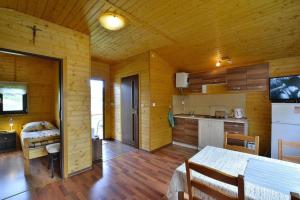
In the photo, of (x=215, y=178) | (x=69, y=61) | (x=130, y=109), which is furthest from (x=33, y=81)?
(x=215, y=178)

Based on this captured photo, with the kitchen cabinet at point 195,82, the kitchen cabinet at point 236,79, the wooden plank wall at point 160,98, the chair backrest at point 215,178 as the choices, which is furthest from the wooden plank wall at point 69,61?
the kitchen cabinet at point 236,79

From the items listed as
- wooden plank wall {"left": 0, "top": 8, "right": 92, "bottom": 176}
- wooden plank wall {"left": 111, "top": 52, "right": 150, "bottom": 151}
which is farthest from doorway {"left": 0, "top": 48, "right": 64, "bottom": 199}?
wooden plank wall {"left": 111, "top": 52, "right": 150, "bottom": 151}

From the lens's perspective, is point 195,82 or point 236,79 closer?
point 236,79

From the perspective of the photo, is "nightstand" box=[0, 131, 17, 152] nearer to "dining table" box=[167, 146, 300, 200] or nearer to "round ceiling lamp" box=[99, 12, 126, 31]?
"round ceiling lamp" box=[99, 12, 126, 31]

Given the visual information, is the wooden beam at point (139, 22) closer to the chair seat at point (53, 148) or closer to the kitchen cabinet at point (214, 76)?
the kitchen cabinet at point (214, 76)

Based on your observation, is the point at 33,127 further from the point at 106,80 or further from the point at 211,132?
the point at 211,132

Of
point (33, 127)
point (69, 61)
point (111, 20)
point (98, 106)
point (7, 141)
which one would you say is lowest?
point (7, 141)

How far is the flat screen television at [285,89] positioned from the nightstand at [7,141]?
6.69 meters

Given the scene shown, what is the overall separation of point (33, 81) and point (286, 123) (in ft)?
22.0

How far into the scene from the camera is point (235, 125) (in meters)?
3.54

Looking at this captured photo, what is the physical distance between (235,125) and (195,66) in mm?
1980

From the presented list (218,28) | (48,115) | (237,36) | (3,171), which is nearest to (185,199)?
(218,28)

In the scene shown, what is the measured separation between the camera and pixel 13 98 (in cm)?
439

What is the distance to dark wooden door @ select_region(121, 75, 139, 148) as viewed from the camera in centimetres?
434
